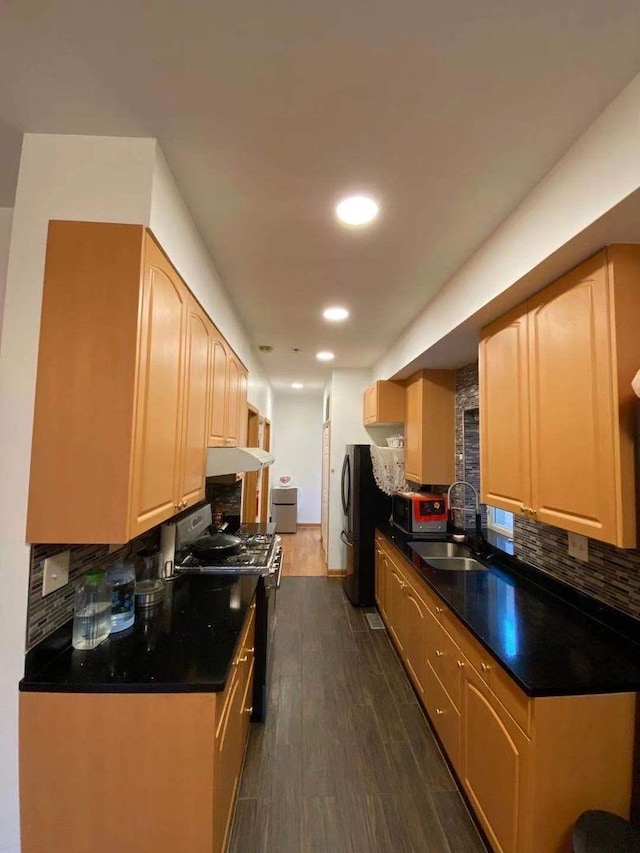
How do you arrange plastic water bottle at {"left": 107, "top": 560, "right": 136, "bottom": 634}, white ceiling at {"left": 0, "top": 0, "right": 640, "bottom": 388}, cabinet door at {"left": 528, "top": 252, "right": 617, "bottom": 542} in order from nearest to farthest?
white ceiling at {"left": 0, "top": 0, "right": 640, "bottom": 388} < cabinet door at {"left": 528, "top": 252, "right": 617, "bottom": 542} < plastic water bottle at {"left": 107, "top": 560, "right": 136, "bottom": 634}

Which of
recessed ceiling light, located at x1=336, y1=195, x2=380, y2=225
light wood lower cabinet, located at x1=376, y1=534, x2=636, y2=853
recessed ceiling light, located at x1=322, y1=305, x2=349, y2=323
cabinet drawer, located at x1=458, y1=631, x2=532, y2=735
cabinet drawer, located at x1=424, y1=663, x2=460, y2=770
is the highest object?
recessed ceiling light, located at x1=322, y1=305, x2=349, y2=323

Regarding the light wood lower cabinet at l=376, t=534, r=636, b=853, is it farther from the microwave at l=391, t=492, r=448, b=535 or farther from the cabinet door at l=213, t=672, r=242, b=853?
the microwave at l=391, t=492, r=448, b=535

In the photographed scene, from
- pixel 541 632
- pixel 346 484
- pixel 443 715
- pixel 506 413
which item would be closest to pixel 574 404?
pixel 506 413

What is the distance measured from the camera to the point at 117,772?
3.47ft

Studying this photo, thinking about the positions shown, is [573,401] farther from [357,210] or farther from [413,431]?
[413,431]

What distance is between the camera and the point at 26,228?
1.14 metres

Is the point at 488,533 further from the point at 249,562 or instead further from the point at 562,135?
the point at 562,135

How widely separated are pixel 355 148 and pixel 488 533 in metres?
2.42

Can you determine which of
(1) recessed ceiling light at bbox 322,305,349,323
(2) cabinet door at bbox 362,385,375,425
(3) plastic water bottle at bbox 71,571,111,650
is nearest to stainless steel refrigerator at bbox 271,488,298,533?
(2) cabinet door at bbox 362,385,375,425

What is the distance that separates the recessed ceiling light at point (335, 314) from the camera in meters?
2.63

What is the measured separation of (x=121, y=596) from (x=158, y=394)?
0.82 meters

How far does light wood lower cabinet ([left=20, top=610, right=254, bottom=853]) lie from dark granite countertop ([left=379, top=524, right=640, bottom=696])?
3.40ft

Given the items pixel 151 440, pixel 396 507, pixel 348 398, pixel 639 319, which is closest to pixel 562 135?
→ pixel 639 319

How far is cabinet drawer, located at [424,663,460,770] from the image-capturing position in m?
1.66
